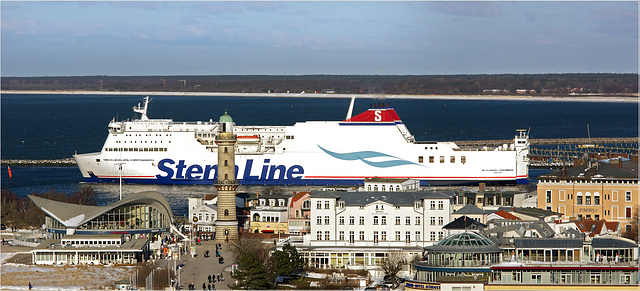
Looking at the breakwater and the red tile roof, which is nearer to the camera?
the red tile roof

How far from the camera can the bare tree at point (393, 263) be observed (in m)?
39.3

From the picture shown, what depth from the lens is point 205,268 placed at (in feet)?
141

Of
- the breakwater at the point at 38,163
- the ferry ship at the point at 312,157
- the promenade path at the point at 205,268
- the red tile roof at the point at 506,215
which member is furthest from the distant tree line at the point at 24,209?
the breakwater at the point at 38,163

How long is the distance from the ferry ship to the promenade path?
2951cm

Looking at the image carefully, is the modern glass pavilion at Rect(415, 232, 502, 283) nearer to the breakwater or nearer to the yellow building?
the yellow building

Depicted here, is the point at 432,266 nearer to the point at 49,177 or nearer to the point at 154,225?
the point at 154,225

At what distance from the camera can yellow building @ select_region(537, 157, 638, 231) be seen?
52.1 m

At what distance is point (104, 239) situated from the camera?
45.9m

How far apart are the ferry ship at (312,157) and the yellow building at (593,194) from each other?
2331cm

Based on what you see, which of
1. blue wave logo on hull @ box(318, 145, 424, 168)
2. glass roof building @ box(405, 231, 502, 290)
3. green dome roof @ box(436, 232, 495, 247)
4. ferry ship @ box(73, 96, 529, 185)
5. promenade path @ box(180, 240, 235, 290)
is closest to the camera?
glass roof building @ box(405, 231, 502, 290)

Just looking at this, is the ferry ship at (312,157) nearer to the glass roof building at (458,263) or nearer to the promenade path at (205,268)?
the promenade path at (205,268)

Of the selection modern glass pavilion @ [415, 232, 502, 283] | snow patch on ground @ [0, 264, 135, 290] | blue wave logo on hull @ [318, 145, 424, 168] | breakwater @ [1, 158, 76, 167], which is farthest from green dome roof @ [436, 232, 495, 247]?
breakwater @ [1, 158, 76, 167]

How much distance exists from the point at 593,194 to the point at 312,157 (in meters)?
28.5

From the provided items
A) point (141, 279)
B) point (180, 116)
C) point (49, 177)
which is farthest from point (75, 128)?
point (141, 279)
